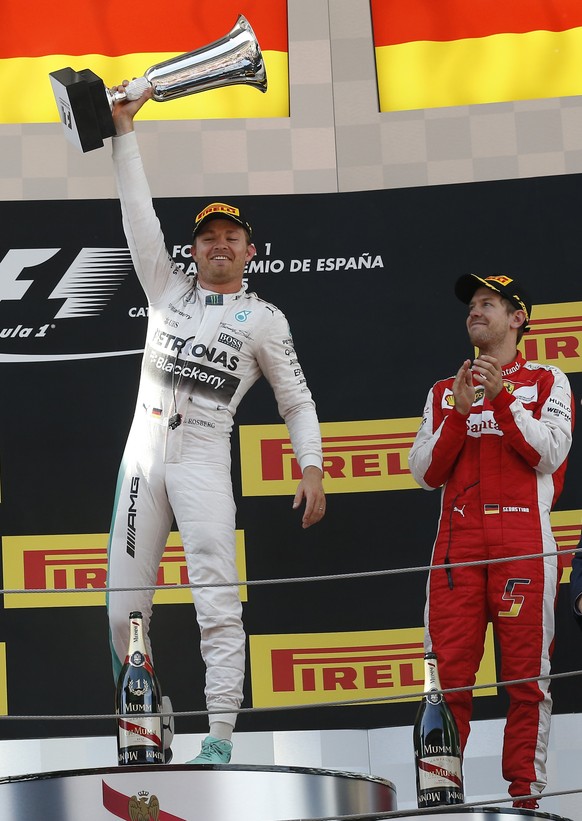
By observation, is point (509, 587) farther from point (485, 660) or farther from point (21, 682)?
point (21, 682)

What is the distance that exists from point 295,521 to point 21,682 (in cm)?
77

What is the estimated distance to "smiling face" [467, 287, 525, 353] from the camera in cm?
298

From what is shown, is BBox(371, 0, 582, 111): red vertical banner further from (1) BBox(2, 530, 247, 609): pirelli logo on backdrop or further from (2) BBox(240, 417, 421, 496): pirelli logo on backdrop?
(1) BBox(2, 530, 247, 609): pirelli logo on backdrop

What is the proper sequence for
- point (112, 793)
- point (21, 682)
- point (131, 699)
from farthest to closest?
point (21, 682) < point (131, 699) < point (112, 793)

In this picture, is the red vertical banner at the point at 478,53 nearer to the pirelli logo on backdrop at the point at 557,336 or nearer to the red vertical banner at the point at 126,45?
the red vertical banner at the point at 126,45

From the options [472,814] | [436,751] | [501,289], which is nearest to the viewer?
[472,814]

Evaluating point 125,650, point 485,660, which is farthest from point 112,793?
point 485,660

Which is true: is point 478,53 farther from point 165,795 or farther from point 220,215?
point 165,795

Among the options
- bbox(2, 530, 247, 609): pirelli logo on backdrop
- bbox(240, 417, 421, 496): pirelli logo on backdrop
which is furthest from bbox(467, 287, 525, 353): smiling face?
bbox(2, 530, 247, 609): pirelli logo on backdrop

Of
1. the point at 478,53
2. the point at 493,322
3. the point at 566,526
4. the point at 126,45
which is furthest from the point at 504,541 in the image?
the point at 126,45

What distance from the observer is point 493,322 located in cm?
298

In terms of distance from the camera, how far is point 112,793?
7.02ft

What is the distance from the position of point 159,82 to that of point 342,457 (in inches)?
44.1

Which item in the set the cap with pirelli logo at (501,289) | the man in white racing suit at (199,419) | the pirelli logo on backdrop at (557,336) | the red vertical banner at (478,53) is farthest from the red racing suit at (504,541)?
the red vertical banner at (478,53)
